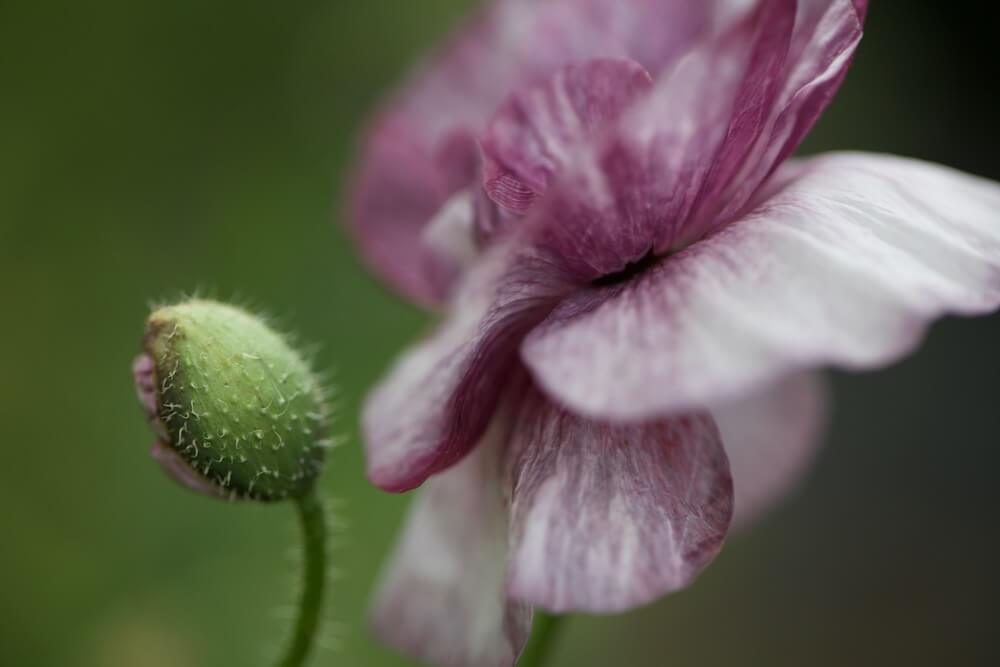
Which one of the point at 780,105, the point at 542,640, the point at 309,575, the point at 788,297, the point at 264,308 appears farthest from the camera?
the point at 264,308

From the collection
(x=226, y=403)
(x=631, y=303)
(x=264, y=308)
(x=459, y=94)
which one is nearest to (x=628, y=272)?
(x=631, y=303)

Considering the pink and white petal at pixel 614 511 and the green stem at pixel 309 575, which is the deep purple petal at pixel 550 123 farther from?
the green stem at pixel 309 575

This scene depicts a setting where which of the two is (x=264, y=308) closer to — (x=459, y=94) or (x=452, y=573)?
(x=459, y=94)

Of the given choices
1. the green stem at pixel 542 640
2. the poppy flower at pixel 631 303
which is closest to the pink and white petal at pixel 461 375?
the poppy flower at pixel 631 303

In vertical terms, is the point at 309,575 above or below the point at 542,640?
above

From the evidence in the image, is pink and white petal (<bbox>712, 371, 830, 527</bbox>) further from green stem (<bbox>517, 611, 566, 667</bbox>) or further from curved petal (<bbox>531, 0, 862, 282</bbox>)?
curved petal (<bbox>531, 0, 862, 282</bbox>)

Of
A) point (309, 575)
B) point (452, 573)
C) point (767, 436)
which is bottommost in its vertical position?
point (767, 436)
